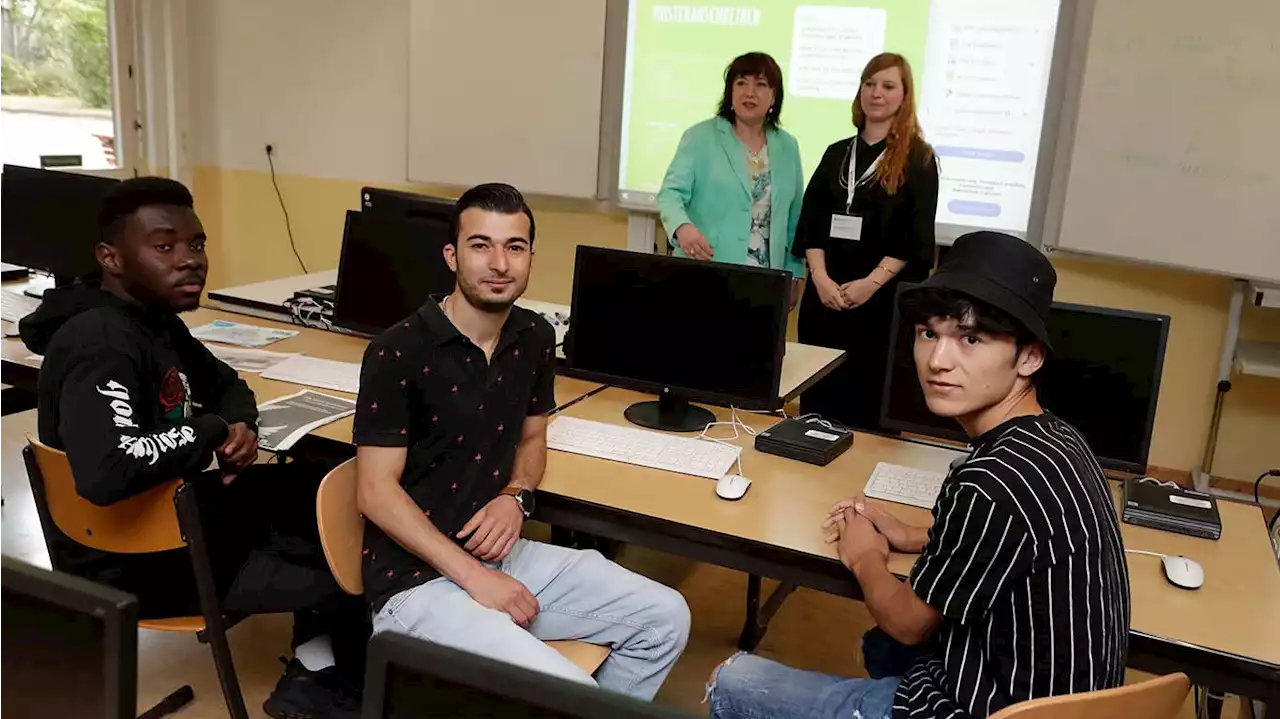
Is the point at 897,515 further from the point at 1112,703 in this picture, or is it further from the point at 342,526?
the point at 342,526

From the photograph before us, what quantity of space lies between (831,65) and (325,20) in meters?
2.66

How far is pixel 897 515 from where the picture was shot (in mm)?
1920

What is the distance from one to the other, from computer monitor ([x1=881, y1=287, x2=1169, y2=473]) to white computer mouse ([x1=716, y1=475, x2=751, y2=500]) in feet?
1.35

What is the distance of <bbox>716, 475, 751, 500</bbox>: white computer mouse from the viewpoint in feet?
6.38

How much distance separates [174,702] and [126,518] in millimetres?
720

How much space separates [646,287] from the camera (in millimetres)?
2346

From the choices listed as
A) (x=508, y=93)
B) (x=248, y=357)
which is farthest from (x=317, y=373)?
(x=508, y=93)

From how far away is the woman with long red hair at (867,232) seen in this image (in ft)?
10.3

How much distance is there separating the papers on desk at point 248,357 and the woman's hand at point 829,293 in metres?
1.60

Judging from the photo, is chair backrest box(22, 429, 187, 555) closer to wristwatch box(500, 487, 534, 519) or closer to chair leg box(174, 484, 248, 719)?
chair leg box(174, 484, 248, 719)

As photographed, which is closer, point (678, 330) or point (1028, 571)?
point (1028, 571)

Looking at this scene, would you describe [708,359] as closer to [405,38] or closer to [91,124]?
[405,38]

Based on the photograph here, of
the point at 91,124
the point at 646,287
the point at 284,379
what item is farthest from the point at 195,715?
the point at 91,124

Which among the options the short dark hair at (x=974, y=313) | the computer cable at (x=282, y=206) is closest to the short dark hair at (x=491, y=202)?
the short dark hair at (x=974, y=313)
